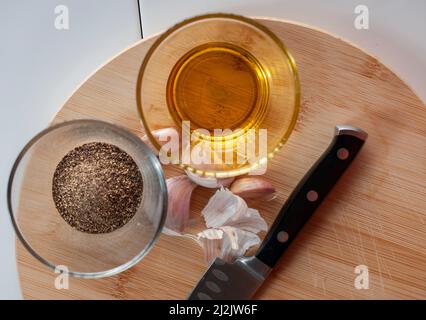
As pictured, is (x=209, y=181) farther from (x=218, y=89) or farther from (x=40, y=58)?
(x=40, y=58)

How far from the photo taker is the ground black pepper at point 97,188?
38.3 inches

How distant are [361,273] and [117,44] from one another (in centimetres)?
63

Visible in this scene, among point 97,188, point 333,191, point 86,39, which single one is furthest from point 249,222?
point 86,39

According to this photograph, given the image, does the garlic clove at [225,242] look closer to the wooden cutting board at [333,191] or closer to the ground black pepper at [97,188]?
the wooden cutting board at [333,191]

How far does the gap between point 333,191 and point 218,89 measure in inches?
10.9

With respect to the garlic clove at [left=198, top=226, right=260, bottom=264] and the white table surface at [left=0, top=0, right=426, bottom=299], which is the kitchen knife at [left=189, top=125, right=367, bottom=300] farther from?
the white table surface at [left=0, top=0, right=426, bottom=299]

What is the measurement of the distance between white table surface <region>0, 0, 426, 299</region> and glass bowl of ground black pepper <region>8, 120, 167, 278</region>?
0.13m

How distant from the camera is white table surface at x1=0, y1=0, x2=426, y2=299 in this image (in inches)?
41.9

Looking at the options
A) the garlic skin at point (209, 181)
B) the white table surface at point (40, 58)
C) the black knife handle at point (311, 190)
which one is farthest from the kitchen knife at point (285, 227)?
the white table surface at point (40, 58)

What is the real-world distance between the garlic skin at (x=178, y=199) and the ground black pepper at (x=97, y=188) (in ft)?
0.18

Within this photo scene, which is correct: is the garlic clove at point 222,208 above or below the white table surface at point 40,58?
below

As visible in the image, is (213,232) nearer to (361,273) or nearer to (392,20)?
(361,273)

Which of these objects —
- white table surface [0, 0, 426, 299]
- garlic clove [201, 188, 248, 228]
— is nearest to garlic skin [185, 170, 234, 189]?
garlic clove [201, 188, 248, 228]
